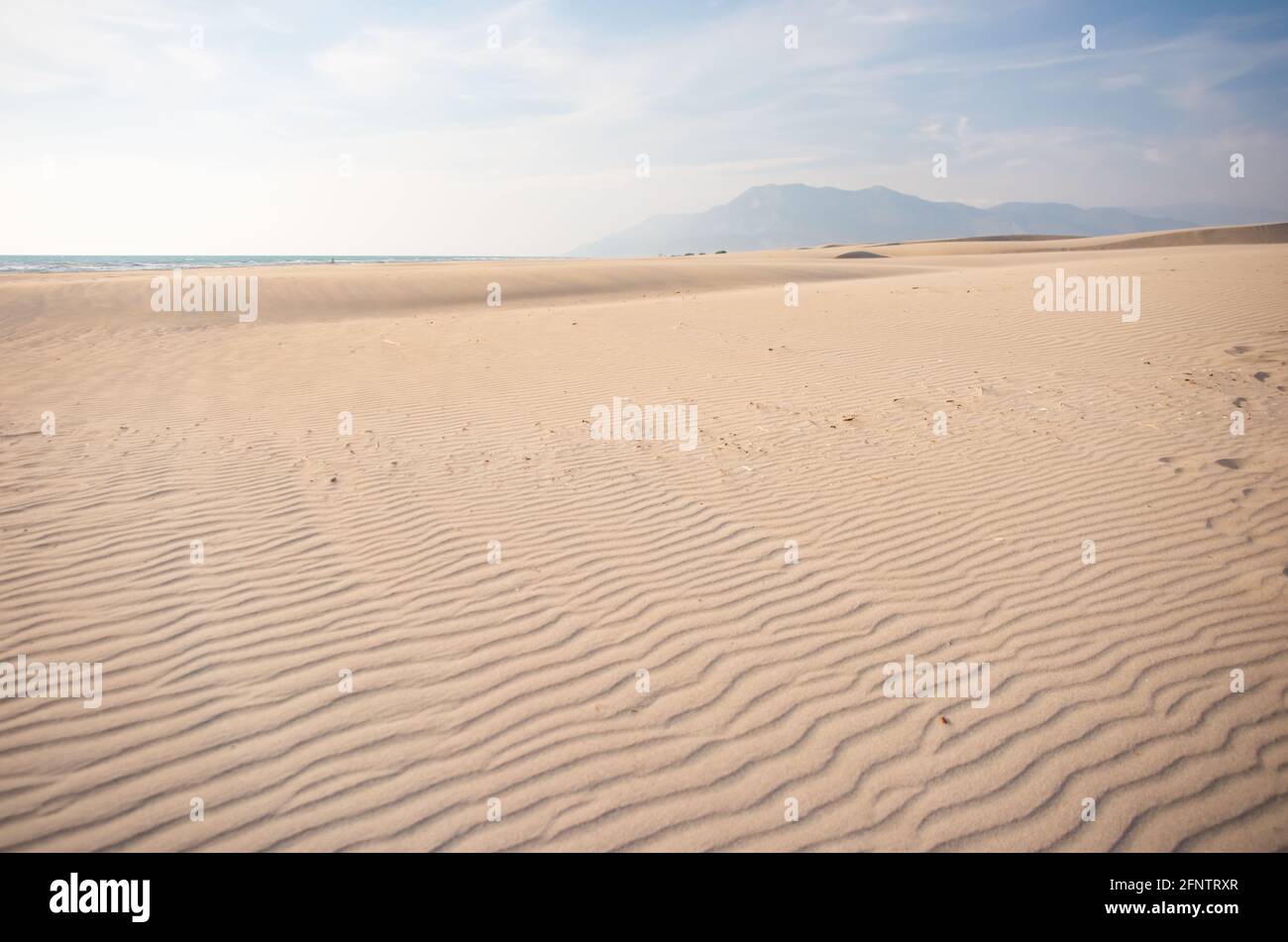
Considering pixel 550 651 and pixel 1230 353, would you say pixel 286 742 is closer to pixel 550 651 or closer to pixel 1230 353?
pixel 550 651

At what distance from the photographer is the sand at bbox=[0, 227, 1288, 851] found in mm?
2836

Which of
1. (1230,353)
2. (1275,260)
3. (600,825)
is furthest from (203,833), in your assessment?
(1275,260)

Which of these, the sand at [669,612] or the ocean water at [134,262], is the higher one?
the ocean water at [134,262]

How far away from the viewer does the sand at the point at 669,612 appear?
2.84 meters

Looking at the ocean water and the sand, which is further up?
the ocean water

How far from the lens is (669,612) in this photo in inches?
167

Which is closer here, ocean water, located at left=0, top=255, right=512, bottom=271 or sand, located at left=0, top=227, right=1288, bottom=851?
sand, located at left=0, top=227, right=1288, bottom=851

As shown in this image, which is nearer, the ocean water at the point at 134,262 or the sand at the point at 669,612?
the sand at the point at 669,612

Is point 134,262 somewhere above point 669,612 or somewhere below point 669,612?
above
